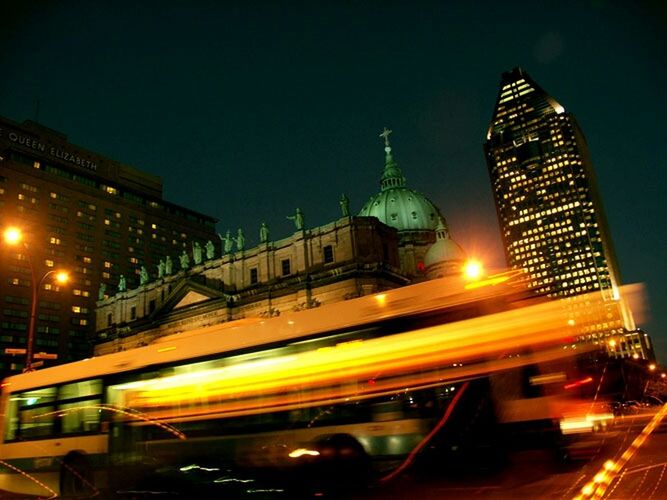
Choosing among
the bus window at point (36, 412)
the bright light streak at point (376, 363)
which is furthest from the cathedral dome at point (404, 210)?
the bright light streak at point (376, 363)

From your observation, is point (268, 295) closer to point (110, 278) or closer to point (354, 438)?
point (354, 438)

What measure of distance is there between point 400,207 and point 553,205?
2821 inches

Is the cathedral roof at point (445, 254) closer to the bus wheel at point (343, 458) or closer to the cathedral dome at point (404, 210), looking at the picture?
the cathedral dome at point (404, 210)

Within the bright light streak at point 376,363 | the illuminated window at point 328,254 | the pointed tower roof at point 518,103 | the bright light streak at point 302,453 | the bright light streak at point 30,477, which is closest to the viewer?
the bright light streak at point 376,363

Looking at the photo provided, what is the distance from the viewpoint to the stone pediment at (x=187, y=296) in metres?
56.3

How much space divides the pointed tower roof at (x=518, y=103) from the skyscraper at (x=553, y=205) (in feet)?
4.41

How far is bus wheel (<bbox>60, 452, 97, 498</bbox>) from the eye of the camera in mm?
10945

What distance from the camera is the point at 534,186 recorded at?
449 ft

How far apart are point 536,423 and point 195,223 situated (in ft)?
382

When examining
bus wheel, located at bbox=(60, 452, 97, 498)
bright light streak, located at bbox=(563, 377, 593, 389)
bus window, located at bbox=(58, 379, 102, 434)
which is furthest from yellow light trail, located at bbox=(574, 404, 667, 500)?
bus wheel, located at bbox=(60, 452, 97, 498)

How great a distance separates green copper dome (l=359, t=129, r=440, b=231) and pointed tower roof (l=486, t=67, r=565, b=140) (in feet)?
252

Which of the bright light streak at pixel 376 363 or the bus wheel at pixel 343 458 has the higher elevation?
the bright light streak at pixel 376 363

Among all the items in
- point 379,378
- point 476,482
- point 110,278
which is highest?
point 110,278

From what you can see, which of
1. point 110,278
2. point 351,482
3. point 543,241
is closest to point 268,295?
point 351,482
